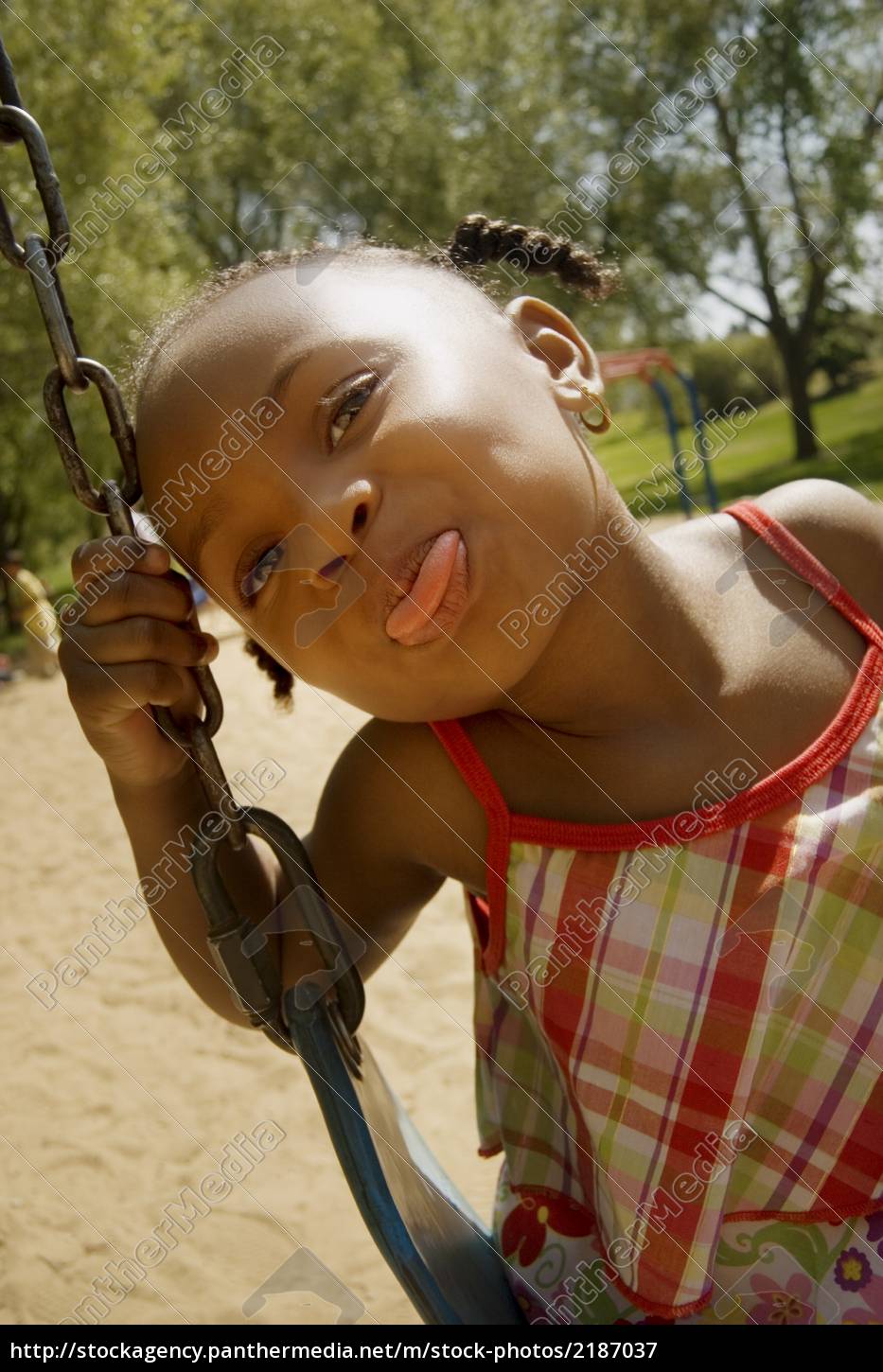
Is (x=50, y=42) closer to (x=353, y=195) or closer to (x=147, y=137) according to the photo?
(x=147, y=137)

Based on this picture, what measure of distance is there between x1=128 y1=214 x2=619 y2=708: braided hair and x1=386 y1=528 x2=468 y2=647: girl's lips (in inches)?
17.0

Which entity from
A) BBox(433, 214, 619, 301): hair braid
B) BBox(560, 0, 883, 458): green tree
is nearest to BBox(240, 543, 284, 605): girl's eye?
BBox(433, 214, 619, 301): hair braid

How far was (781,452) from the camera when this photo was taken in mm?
16938

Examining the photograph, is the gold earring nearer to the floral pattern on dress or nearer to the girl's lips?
the girl's lips

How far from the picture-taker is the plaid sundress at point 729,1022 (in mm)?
1194

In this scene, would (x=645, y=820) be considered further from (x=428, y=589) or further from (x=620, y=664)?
(x=428, y=589)

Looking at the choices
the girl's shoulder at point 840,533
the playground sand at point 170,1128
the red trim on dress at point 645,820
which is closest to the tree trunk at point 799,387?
the playground sand at point 170,1128

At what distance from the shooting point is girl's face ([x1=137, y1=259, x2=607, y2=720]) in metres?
1.10

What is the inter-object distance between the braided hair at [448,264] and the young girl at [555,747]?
0.07 ft

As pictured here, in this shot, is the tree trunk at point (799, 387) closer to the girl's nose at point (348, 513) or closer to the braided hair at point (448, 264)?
the braided hair at point (448, 264)

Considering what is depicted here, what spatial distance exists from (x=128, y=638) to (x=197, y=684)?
3.6 inches

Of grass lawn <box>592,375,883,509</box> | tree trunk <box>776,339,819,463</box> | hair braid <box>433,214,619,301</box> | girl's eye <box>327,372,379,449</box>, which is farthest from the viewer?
tree trunk <box>776,339,819,463</box>
